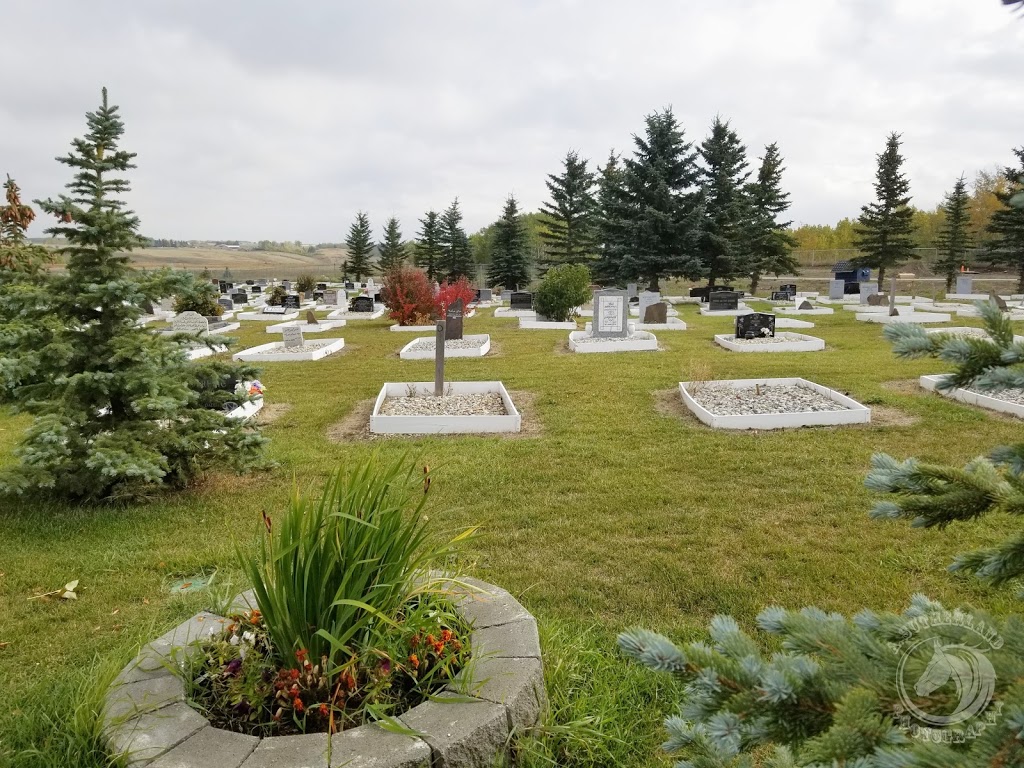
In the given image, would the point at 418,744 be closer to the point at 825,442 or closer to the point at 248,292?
the point at 825,442

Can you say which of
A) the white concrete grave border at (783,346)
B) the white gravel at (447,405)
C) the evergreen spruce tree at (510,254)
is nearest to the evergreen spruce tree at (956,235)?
the evergreen spruce tree at (510,254)

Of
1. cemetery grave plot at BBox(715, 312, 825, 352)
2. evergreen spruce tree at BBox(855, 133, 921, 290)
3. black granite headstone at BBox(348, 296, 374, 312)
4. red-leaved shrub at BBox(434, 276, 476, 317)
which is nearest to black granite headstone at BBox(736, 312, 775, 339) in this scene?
cemetery grave plot at BBox(715, 312, 825, 352)

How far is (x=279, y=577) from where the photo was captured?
225cm

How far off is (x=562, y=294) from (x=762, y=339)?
6.62m

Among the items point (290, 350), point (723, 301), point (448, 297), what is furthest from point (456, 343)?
point (723, 301)

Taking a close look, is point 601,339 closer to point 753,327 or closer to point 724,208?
point 753,327

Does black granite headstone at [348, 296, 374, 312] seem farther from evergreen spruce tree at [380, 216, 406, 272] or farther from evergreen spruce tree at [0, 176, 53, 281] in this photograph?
evergreen spruce tree at [380, 216, 406, 272]

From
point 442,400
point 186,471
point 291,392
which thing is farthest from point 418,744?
point 291,392

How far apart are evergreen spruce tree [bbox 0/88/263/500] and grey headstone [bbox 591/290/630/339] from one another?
35.8 feet

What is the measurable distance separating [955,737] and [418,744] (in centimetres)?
142

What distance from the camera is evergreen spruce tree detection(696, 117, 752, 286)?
33.2m

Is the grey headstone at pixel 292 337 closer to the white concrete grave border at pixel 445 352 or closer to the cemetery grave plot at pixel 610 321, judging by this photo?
the white concrete grave border at pixel 445 352

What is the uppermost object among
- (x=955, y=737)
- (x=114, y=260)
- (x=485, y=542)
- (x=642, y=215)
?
(x=642, y=215)

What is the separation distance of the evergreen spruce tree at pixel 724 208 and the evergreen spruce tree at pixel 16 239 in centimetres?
2837
